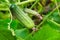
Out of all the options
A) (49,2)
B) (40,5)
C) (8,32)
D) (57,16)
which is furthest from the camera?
(49,2)

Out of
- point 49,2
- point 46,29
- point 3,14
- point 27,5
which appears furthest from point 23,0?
point 46,29

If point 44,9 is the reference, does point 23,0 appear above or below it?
above

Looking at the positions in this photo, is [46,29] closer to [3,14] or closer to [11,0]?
[11,0]

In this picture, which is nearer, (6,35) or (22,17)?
(6,35)

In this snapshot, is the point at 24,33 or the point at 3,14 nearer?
the point at 24,33

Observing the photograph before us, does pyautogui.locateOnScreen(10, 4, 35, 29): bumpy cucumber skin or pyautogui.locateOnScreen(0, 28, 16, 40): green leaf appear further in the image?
pyautogui.locateOnScreen(10, 4, 35, 29): bumpy cucumber skin

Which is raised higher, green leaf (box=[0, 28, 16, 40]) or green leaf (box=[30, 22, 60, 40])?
green leaf (box=[0, 28, 16, 40])

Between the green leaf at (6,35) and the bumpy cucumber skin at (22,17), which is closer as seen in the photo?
the green leaf at (6,35)

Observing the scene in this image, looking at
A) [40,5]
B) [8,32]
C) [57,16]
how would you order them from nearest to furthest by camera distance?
[8,32] → [57,16] → [40,5]

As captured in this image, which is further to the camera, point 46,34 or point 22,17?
point 22,17

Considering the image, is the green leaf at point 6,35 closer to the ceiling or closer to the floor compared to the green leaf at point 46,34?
closer to the ceiling
